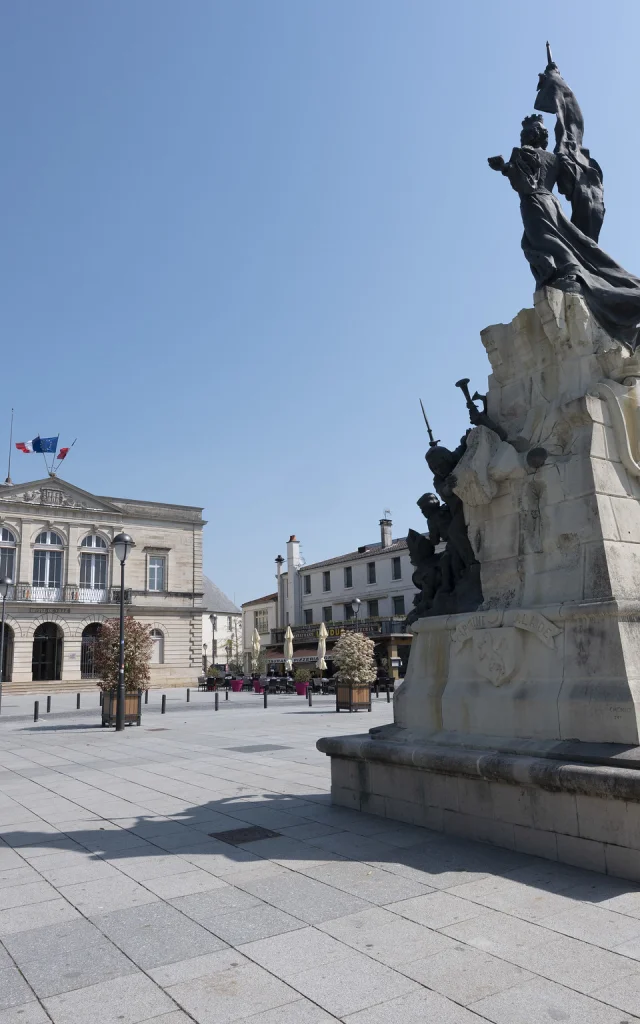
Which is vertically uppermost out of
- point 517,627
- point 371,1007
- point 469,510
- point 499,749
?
point 469,510

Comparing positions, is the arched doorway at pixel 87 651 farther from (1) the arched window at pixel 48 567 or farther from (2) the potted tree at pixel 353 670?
(2) the potted tree at pixel 353 670

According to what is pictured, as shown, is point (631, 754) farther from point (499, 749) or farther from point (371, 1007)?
point (371, 1007)

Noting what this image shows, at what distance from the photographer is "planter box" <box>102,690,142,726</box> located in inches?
712

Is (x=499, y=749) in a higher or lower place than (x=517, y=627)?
lower

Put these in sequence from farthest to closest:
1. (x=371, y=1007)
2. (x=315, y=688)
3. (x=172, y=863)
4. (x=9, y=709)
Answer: (x=315, y=688), (x=9, y=709), (x=172, y=863), (x=371, y=1007)

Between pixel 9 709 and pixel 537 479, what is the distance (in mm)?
25043

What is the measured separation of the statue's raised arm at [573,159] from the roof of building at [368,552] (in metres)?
42.0

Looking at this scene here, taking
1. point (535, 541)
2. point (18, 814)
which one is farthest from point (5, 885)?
point (535, 541)

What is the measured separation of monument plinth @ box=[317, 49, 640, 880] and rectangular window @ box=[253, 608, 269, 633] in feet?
191

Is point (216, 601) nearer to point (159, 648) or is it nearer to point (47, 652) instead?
point (159, 648)

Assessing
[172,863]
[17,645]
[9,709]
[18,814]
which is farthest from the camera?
[17,645]

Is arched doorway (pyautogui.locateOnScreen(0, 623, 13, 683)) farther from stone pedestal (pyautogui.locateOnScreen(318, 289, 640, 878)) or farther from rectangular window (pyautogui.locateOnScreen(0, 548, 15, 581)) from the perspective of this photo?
stone pedestal (pyautogui.locateOnScreen(318, 289, 640, 878))

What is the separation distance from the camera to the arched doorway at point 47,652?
Answer: 45.3 metres

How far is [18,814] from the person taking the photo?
7.45m
